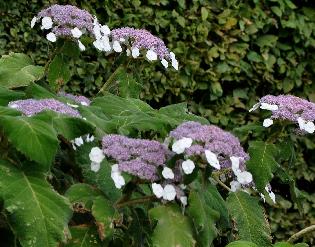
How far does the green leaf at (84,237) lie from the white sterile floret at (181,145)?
0.89 ft

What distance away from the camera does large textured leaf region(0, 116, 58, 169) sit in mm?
1469

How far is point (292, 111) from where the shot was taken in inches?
77.0

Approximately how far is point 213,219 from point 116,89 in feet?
3.68

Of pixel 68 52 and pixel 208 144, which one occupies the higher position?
pixel 208 144

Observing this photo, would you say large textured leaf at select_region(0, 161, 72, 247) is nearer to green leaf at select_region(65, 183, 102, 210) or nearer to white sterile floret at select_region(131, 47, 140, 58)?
green leaf at select_region(65, 183, 102, 210)

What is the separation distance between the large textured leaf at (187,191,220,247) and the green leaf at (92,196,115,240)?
0.57 ft

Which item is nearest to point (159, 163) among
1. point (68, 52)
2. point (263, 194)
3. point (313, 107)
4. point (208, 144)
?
point (208, 144)

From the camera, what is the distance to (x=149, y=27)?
4195 mm

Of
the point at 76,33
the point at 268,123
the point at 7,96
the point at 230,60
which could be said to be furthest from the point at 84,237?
the point at 230,60

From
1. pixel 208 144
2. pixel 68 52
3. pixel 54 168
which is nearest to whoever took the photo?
pixel 208 144

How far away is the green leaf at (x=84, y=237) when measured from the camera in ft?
5.13

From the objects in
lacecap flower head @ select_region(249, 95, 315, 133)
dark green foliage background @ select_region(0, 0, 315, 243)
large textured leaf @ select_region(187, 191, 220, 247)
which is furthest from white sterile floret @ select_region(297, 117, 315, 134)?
dark green foliage background @ select_region(0, 0, 315, 243)

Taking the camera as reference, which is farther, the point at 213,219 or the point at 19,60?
the point at 19,60

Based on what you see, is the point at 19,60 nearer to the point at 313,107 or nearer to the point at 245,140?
the point at 313,107
